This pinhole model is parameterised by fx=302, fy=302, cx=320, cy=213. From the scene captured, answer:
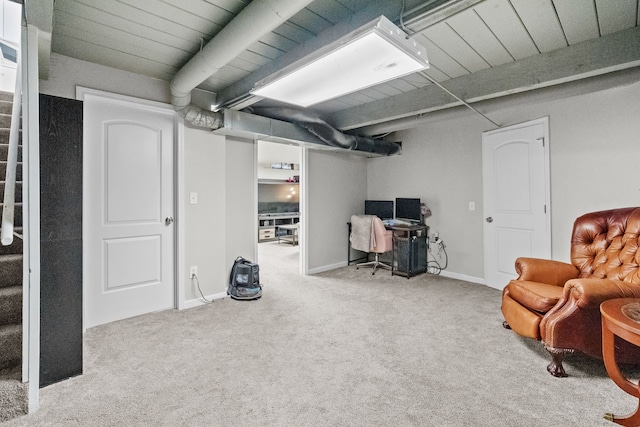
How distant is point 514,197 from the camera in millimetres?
3768

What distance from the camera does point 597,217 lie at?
2.57 meters

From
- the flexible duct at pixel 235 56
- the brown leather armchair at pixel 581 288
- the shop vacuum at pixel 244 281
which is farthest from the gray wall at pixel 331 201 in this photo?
the brown leather armchair at pixel 581 288

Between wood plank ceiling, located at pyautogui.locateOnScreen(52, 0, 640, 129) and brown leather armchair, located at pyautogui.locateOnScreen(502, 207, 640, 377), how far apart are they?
127cm

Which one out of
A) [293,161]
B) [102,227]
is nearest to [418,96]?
[102,227]

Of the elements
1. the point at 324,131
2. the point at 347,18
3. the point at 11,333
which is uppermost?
the point at 347,18

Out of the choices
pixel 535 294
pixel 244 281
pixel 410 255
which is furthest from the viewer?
pixel 410 255

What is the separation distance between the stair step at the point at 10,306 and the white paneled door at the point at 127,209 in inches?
34.5

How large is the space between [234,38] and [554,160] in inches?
140

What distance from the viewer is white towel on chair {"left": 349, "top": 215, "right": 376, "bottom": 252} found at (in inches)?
179

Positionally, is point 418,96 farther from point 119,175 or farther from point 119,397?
point 119,397

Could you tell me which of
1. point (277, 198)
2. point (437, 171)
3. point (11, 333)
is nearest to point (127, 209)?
point (11, 333)

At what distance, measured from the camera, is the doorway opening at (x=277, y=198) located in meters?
7.75

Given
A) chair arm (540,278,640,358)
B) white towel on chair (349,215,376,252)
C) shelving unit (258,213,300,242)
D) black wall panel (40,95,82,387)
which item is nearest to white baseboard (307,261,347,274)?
white towel on chair (349,215,376,252)

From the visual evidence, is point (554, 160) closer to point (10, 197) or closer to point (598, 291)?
point (598, 291)
